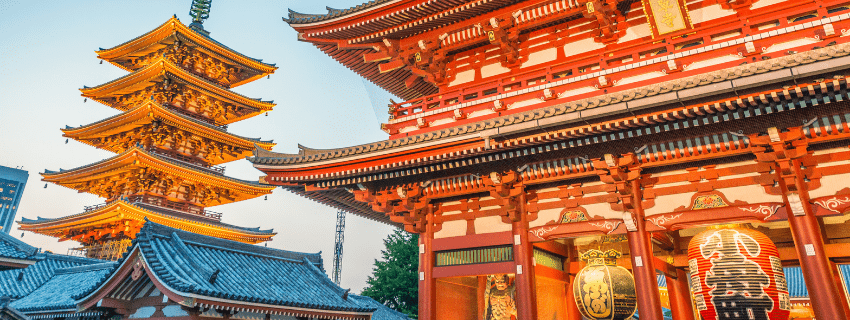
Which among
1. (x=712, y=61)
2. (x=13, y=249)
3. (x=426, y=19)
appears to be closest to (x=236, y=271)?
(x=13, y=249)

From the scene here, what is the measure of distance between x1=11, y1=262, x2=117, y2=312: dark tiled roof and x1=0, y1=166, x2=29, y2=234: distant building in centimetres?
13684

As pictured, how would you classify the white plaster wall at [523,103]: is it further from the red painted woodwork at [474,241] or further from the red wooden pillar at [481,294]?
the red wooden pillar at [481,294]

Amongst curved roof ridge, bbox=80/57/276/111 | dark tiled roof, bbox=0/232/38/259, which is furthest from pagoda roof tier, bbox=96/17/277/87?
dark tiled roof, bbox=0/232/38/259

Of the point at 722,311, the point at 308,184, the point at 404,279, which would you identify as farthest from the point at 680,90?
the point at 404,279

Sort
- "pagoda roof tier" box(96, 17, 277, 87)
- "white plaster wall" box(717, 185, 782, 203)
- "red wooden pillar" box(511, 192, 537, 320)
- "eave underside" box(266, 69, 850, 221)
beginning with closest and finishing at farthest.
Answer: "eave underside" box(266, 69, 850, 221)
"white plaster wall" box(717, 185, 782, 203)
"red wooden pillar" box(511, 192, 537, 320)
"pagoda roof tier" box(96, 17, 277, 87)

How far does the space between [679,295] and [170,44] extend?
106 ft

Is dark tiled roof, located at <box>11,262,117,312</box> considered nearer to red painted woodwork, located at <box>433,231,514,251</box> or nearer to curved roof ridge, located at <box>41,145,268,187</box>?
curved roof ridge, located at <box>41,145,268,187</box>

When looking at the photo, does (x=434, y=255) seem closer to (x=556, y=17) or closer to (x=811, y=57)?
(x=556, y=17)

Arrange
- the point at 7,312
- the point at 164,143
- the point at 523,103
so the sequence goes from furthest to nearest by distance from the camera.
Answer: the point at 164,143
the point at 7,312
the point at 523,103

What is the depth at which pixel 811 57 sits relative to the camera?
6082 millimetres

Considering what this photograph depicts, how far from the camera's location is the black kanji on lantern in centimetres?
681

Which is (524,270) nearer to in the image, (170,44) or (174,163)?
(174,163)

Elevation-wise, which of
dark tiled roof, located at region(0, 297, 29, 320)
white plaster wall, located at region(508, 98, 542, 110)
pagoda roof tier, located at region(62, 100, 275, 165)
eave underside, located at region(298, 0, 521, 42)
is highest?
pagoda roof tier, located at region(62, 100, 275, 165)

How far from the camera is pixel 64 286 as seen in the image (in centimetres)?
1953
